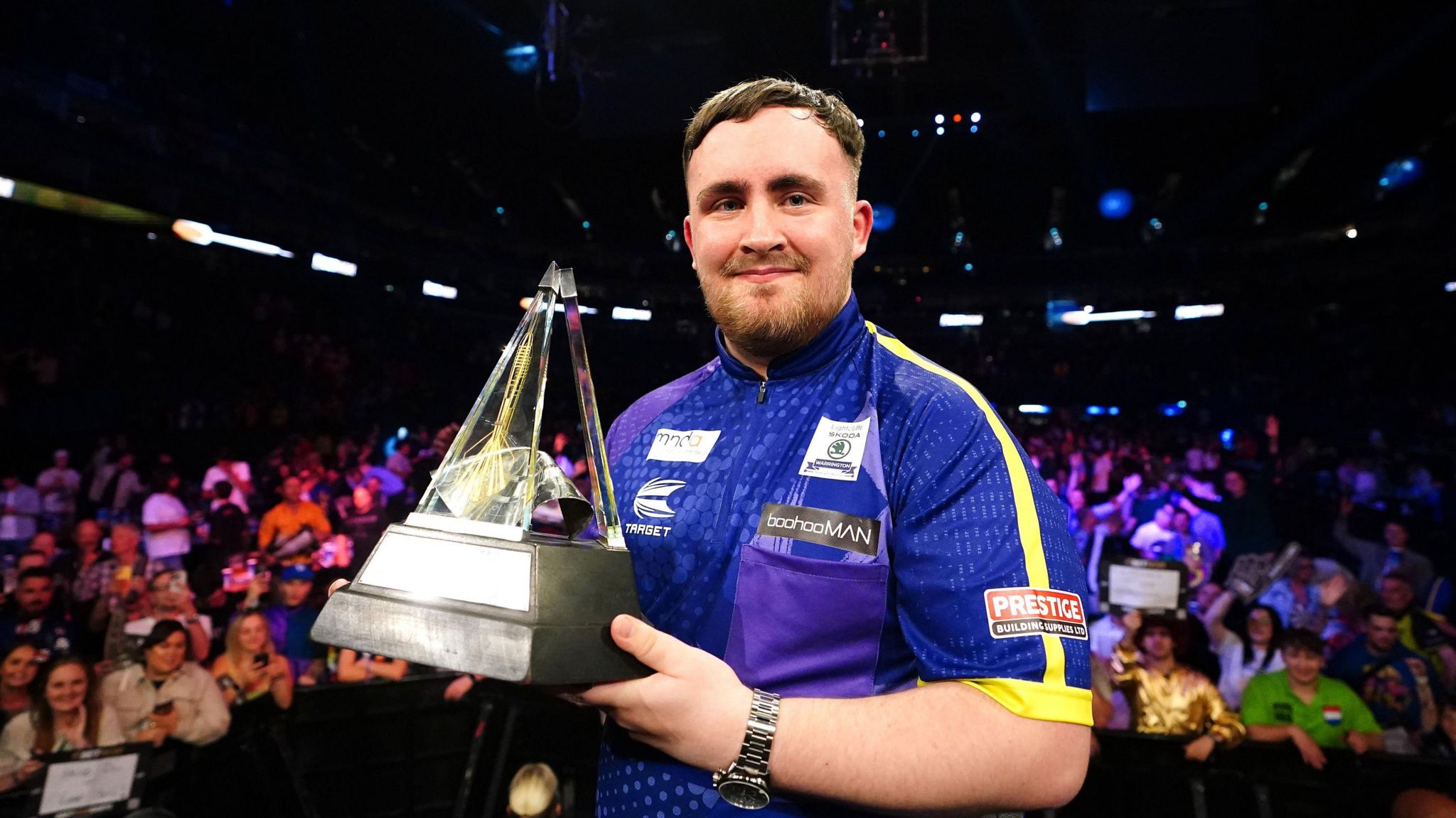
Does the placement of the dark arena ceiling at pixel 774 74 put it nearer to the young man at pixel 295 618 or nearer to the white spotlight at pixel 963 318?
the white spotlight at pixel 963 318

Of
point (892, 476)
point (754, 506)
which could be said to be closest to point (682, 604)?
point (754, 506)

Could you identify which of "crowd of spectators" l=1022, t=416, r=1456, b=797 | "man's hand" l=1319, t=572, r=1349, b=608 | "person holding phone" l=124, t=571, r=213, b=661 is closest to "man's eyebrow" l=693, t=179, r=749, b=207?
"crowd of spectators" l=1022, t=416, r=1456, b=797

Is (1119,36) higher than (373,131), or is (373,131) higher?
(373,131)

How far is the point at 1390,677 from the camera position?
455 centimetres

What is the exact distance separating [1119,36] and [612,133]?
5222 millimetres

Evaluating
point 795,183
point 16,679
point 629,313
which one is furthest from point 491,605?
point 629,313

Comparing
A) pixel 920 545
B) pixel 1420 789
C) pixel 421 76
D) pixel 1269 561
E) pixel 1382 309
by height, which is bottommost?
pixel 1420 789

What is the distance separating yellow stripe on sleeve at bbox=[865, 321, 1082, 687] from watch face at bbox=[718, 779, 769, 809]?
0.27 m

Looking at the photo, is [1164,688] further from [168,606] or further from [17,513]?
[17,513]

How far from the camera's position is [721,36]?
26.4ft

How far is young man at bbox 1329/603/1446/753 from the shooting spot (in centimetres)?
445

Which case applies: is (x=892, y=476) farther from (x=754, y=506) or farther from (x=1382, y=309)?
(x=1382, y=309)

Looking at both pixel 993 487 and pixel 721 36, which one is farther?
pixel 721 36

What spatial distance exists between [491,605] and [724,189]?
25.9 inches
